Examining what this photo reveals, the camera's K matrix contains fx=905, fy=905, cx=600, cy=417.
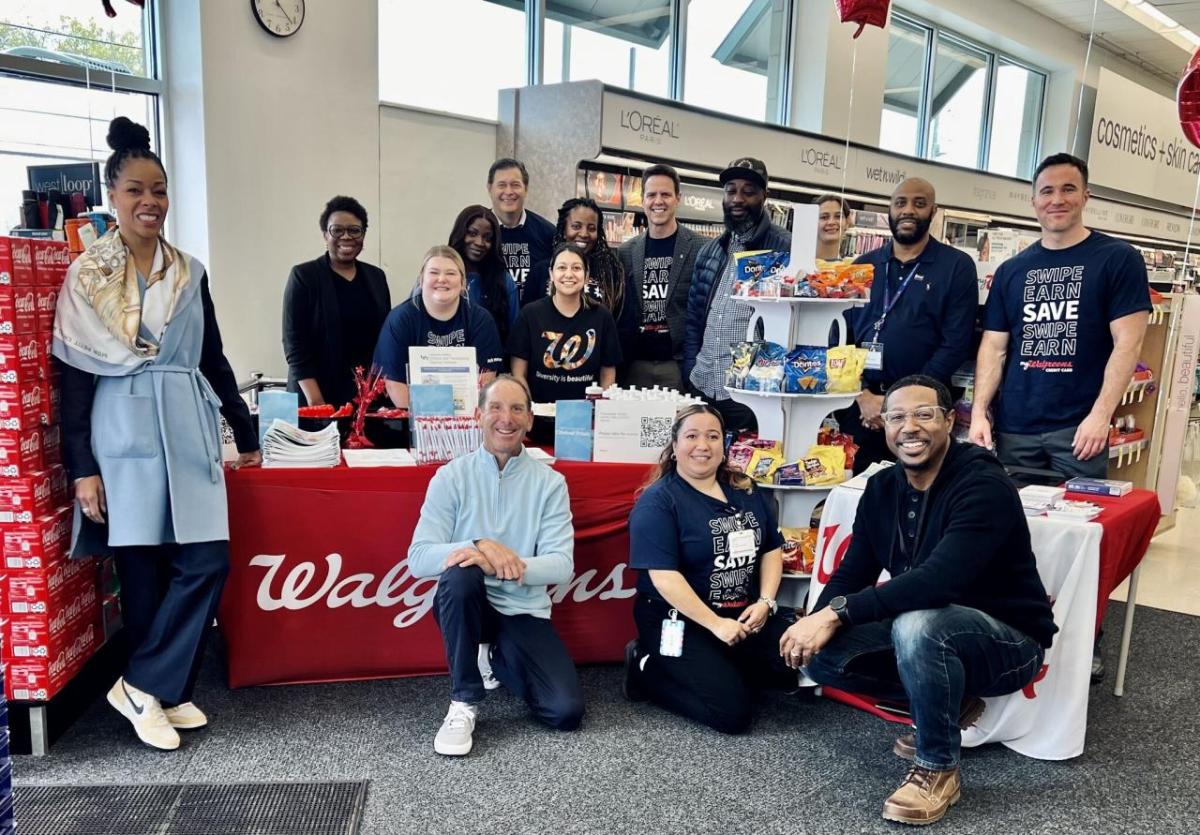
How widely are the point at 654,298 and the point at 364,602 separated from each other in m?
2.03

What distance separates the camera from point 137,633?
2701mm

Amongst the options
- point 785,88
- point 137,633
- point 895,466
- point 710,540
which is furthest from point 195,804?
point 785,88

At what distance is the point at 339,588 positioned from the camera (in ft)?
10.0

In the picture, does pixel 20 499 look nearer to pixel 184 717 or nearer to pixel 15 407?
pixel 15 407

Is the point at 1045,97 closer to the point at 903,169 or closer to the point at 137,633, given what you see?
the point at 903,169

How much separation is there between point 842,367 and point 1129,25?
37.4 ft

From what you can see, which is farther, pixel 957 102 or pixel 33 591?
pixel 957 102

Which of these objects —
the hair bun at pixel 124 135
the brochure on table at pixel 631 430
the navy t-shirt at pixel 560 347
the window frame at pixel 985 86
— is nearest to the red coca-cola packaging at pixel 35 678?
the hair bun at pixel 124 135

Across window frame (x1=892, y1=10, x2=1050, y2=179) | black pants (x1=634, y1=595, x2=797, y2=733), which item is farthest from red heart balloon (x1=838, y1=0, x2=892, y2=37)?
window frame (x1=892, y1=10, x2=1050, y2=179)

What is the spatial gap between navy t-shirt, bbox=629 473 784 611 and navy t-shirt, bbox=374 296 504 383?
3.33ft

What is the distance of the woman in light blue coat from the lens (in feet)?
8.24

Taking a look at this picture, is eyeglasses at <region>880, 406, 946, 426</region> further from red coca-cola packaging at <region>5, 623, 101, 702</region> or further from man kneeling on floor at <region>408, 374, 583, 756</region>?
red coca-cola packaging at <region>5, 623, 101, 702</region>

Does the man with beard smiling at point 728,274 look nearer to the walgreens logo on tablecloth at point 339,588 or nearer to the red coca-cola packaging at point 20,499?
the walgreens logo on tablecloth at point 339,588

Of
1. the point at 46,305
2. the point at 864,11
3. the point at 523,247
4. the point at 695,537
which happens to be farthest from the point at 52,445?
the point at 864,11
